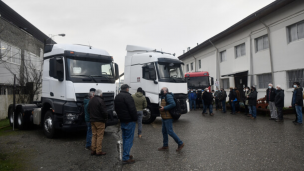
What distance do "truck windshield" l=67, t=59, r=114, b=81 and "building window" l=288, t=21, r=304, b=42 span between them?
38.7 feet

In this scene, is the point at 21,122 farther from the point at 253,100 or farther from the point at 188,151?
the point at 253,100

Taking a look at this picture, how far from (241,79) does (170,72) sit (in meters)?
11.3

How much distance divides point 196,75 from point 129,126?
14.6m

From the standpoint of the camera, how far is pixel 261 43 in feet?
56.4

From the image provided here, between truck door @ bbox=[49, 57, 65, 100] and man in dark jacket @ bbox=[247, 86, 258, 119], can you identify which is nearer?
truck door @ bbox=[49, 57, 65, 100]

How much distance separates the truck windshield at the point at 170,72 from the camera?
406 inches

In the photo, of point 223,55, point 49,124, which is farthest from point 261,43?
point 49,124

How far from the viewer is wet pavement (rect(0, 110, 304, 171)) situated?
4977 mm

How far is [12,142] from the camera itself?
7.75 meters

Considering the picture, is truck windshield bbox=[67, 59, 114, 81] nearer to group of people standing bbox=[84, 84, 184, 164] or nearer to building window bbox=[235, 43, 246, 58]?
group of people standing bbox=[84, 84, 184, 164]

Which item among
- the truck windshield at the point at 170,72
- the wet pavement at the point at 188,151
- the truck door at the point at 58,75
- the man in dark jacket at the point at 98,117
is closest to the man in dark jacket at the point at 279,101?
the wet pavement at the point at 188,151

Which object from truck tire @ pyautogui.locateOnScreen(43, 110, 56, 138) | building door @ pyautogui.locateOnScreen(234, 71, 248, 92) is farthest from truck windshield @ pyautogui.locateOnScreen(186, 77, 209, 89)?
truck tire @ pyautogui.locateOnScreen(43, 110, 56, 138)

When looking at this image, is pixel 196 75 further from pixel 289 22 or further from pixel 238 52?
pixel 289 22

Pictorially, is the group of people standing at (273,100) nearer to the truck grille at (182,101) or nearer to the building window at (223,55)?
the truck grille at (182,101)
